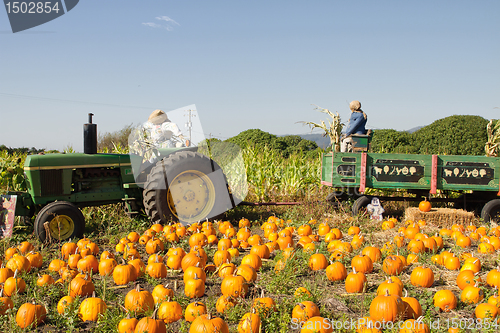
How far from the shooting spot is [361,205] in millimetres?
6836

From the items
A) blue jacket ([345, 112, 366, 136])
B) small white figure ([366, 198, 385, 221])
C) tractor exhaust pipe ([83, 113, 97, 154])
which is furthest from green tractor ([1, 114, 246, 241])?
blue jacket ([345, 112, 366, 136])

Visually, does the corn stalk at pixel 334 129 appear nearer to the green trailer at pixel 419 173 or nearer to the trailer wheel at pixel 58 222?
the green trailer at pixel 419 173

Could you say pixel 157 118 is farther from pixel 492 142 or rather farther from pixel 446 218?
pixel 492 142

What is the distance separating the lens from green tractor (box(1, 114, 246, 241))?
523cm

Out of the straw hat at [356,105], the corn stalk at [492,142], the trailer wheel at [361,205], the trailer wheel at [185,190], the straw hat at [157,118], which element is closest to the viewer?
the trailer wheel at [185,190]

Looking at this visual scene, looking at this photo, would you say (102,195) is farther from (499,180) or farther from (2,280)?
(499,180)

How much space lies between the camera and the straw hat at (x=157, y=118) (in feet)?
19.0

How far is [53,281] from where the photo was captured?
3377 millimetres

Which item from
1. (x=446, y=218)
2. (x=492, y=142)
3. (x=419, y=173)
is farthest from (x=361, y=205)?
(x=492, y=142)

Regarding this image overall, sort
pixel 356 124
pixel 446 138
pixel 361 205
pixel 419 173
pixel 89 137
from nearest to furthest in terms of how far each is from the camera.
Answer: pixel 89 137, pixel 419 173, pixel 361 205, pixel 356 124, pixel 446 138

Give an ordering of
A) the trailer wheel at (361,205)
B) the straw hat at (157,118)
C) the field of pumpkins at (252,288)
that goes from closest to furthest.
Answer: the field of pumpkins at (252,288) → the straw hat at (157,118) → the trailer wheel at (361,205)

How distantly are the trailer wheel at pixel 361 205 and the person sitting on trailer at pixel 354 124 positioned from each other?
3.23 ft

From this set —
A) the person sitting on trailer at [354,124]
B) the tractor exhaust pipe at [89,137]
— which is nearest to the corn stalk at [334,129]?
the person sitting on trailer at [354,124]

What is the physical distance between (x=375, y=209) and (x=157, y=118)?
413 centimetres
